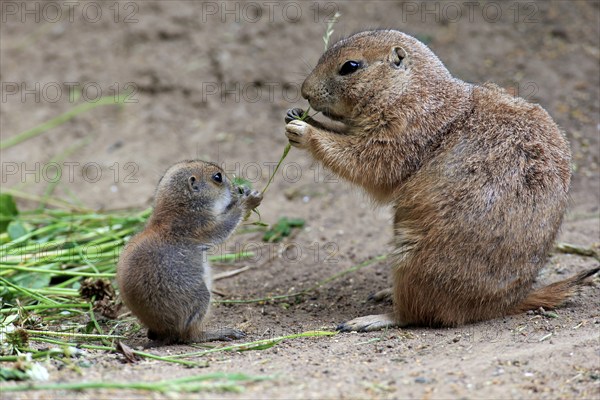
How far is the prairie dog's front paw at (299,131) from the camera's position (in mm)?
6379

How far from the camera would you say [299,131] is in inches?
251

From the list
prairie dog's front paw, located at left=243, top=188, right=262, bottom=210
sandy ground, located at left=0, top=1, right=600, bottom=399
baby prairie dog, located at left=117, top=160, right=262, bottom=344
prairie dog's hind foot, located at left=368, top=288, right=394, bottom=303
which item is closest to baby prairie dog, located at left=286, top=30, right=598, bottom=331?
sandy ground, located at left=0, top=1, right=600, bottom=399

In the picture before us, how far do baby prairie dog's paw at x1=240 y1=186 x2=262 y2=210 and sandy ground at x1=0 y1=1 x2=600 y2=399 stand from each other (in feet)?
3.24

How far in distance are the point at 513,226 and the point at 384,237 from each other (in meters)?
2.57

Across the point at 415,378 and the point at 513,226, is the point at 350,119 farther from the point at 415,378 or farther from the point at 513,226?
the point at 415,378

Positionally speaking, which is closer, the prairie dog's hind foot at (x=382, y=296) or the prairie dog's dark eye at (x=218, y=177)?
the prairie dog's dark eye at (x=218, y=177)

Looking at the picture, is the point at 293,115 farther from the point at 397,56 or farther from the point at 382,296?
the point at 382,296

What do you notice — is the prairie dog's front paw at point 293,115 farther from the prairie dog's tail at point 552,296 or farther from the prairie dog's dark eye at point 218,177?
the prairie dog's tail at point 552,296

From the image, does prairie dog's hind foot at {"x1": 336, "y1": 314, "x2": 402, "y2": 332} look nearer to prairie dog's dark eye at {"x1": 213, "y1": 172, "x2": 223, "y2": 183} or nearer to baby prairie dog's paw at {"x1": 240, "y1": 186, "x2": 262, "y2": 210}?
baby prairie dog's paw at {"x1": 240, "y1": 186, "x2": 262, "y2": 210}

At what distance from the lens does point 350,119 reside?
657 cm

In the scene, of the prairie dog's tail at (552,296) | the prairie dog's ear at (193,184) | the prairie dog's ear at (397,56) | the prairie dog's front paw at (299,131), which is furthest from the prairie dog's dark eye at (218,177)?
the prairie dog's tail at (552,296)

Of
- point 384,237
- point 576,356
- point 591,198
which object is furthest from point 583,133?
point 576,356

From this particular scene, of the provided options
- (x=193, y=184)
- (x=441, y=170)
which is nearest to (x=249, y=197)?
(x=193, y=184)

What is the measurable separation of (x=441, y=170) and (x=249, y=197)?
1.49m
